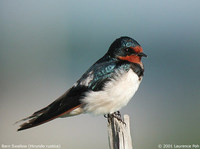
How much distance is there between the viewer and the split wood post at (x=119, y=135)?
3318 millimetres

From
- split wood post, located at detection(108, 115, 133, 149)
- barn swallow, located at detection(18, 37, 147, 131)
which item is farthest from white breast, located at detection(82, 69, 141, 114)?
split wood post, located at detection(108, 115, 133, 149)

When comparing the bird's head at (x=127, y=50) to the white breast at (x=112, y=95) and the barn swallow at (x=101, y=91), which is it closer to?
the barn swallow at (x=101, y=91)

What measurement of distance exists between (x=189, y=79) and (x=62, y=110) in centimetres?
719

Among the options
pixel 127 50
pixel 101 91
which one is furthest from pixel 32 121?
pixel 127 50

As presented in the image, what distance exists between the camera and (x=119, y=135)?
3.38m

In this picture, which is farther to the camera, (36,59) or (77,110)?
(36,59)

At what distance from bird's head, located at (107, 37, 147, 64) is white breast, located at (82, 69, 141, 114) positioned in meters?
0.20

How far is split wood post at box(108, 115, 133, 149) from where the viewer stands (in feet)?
10.9

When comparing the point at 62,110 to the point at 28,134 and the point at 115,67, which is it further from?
the point at 28,134

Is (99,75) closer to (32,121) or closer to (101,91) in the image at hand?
(101,91)

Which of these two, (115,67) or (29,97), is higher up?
(29,97)

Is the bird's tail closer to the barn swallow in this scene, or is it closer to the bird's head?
the barn swallow

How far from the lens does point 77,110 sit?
4.05 metres

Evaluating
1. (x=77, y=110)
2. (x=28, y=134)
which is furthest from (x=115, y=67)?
(x=28, y=134)
